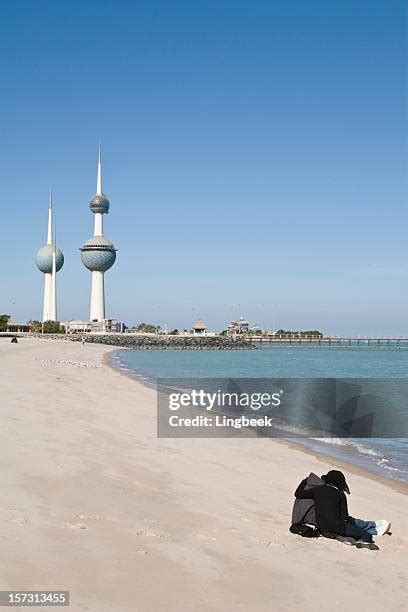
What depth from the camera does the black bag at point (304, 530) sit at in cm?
791

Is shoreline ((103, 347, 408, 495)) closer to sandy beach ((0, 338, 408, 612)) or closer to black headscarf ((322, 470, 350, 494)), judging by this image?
sandy beach ((0, 338, 408, 612))

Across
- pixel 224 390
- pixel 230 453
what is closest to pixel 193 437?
pixel 230 453

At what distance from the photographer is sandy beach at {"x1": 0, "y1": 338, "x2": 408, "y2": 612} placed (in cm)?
565

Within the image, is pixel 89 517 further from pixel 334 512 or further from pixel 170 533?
pixel 334 512

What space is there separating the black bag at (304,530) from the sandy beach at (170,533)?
0.44 ft

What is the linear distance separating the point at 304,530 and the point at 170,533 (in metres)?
1.68

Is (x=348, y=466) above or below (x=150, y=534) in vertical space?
below

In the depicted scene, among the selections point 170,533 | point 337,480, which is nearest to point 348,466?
point 337,480

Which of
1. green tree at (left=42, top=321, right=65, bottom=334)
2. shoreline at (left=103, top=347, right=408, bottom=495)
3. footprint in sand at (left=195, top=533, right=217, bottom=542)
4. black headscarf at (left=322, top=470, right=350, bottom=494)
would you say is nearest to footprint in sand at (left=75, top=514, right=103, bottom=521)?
footprint in sand at (left=195, top=533, right=217, bottom=542)

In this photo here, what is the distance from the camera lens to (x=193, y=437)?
55.9 ft

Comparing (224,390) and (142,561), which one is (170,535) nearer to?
(142,561)

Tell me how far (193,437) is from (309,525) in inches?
354

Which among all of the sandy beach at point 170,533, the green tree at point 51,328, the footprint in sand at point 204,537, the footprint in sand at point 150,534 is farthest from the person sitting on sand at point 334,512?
the green tree at point 51,328

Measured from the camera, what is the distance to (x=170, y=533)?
288 inches
